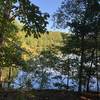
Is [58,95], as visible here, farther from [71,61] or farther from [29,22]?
[29,22]

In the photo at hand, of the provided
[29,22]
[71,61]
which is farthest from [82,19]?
[29,22]

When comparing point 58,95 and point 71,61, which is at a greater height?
point 71,61

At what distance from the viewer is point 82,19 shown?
78.1 feet

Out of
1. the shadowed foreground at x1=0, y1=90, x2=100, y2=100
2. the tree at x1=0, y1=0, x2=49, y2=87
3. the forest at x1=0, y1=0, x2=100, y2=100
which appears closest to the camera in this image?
the tree at x1=0, y1=0, x2=49, y2=87

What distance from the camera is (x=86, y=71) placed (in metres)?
24.4

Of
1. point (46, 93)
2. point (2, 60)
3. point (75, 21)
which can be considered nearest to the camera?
point (2, 60)

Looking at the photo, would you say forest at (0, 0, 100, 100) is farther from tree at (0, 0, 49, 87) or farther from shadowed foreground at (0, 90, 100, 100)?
→ tree at (0, 0, 49, 87)

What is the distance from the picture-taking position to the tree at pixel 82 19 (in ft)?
76.9

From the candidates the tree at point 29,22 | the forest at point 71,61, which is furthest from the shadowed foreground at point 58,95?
the tree at point 29,22

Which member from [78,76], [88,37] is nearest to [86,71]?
[78,76]

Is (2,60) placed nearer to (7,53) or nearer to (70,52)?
(7,53)

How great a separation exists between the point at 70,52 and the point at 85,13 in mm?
3149

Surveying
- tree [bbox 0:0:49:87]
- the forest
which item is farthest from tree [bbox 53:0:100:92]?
tree [bbox 0:0:49:87]

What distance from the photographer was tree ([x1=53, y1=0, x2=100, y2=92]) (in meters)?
23.4
